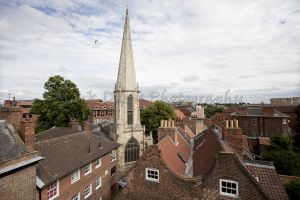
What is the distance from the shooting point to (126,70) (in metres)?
31.4

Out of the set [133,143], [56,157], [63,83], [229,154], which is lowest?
[133,143]

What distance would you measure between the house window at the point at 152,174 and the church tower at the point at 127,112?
17.4 m

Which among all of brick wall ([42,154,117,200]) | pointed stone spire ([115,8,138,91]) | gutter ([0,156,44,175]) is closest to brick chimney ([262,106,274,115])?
pointed stone spire ([115,8,138,91])

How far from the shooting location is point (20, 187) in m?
11.4

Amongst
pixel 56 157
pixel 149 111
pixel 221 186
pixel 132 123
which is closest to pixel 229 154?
pixel 221 186

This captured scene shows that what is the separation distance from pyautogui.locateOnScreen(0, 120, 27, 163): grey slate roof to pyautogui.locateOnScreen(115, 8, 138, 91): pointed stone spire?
63.0ft

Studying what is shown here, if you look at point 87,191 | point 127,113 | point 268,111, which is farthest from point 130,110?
point 268,111

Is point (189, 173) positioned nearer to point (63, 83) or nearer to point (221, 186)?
point (221, 186)

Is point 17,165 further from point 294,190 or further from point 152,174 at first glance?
point 294,190

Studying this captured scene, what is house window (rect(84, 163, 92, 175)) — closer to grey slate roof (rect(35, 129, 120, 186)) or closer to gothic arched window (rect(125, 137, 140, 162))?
grey slate roof (rect(35, 129, 120, 186))

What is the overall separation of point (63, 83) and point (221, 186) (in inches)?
1235

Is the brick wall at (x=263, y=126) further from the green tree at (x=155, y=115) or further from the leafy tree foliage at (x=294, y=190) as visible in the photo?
the leafy tree foliage at (x=294, y=190)

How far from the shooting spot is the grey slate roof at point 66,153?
14.6 m

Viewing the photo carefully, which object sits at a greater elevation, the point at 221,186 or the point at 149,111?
the point at 149,111
